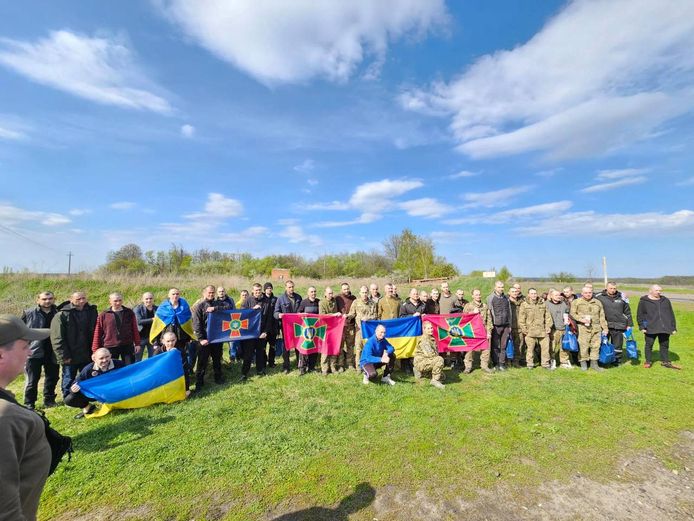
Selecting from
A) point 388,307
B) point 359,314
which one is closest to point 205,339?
point 359,314

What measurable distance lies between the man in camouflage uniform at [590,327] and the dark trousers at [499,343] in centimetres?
188

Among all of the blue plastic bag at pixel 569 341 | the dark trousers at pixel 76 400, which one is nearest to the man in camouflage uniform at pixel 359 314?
the blue plastic bag at pixel 569 341

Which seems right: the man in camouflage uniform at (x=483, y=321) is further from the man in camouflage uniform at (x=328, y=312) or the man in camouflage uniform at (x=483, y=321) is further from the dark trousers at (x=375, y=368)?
the man in camouflage uniform at (x=328, y=312)

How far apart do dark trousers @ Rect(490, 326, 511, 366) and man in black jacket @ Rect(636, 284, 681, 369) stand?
3534 mm

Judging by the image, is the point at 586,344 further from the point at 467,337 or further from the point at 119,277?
the point at 119,277

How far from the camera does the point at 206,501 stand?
3.83 meters

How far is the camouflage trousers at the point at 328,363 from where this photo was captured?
8.62 metres

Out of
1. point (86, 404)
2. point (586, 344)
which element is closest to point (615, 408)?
point (586, 344)

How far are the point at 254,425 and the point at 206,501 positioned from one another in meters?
1.83

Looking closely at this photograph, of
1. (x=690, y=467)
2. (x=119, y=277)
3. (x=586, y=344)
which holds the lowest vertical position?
(x=690, y=467)

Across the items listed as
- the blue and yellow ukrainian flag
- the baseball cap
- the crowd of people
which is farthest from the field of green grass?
the baseball cap

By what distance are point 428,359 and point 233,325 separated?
4.70 m

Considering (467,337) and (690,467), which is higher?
(467,337)

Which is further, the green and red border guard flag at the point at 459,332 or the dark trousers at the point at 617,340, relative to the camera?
the dark trousers at the point at 617,340
